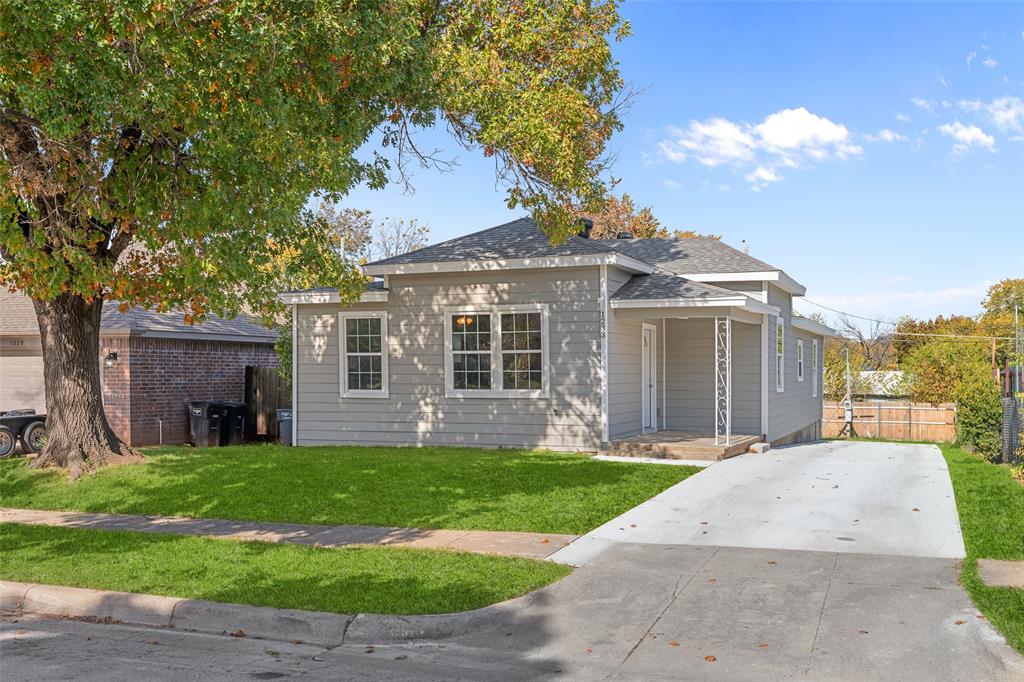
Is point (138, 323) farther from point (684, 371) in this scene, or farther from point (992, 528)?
point (992, 528)

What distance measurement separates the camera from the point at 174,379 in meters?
22.5

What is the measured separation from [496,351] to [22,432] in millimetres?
10060

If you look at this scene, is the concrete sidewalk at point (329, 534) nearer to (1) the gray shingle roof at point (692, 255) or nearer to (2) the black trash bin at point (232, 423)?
(2) the black trash bin at point (232, 423)

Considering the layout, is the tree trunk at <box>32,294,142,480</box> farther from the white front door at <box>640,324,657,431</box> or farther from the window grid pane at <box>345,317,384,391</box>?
the white front door at <box>640,324,657,431</box>

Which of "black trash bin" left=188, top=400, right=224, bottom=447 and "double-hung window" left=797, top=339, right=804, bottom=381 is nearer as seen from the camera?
"black trash bin" left=188, top=400, right=224, bottom=447

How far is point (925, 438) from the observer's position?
3058 centimetres

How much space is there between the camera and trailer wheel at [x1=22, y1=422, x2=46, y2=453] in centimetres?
1928

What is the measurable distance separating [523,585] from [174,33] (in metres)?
6.65

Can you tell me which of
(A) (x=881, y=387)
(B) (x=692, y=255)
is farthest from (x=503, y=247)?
(A) (x=881, y=387)

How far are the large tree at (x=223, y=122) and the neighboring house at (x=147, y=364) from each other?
20.8 ft

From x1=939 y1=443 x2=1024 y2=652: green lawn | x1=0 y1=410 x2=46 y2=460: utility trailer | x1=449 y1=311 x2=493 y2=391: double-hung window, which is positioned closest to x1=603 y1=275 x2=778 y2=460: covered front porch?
x1=449 y1=311 x2=493 y2=391: double-hung window

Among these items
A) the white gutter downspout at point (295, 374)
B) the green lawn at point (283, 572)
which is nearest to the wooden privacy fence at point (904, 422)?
A: the white gutter downspout at point (295, 374)

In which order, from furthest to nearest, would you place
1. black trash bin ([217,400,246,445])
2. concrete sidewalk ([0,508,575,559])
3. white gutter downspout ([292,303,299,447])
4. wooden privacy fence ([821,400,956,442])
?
wooden privacy fence ([821,400,956,442]) < black trash bin ([217,400,246,445]) < white gutter downspout ([292,303,299,447]) < concrete sidewalk ([0,508,575,559])

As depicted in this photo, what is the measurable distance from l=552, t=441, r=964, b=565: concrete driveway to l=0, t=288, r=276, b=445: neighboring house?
1326 cm
